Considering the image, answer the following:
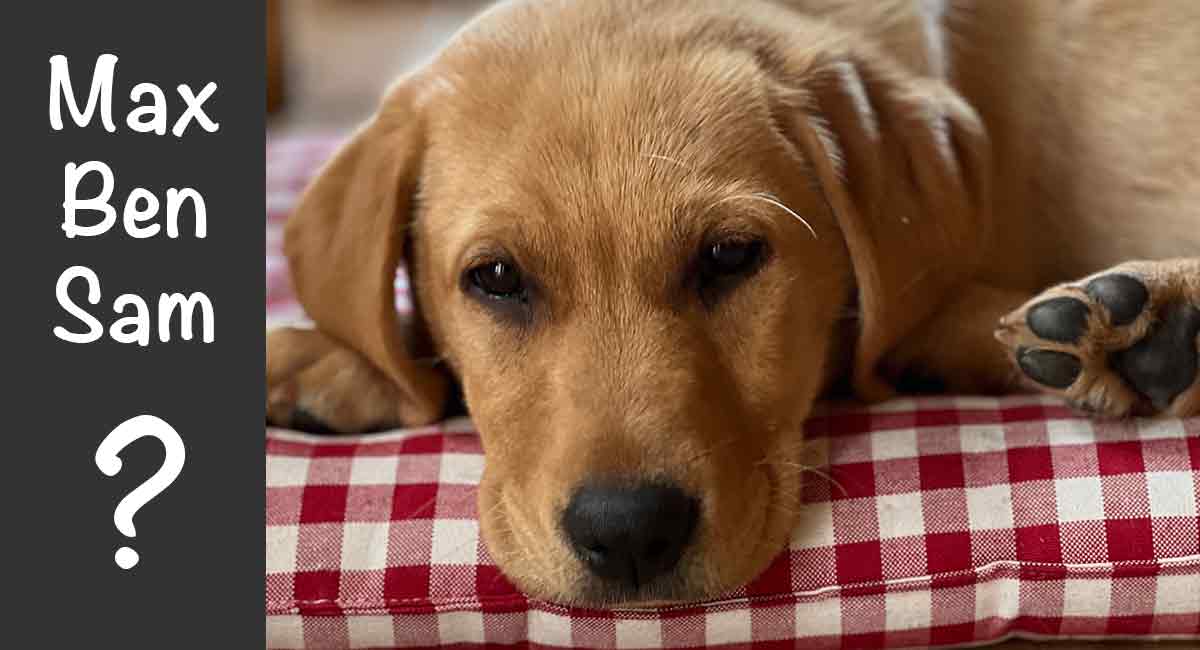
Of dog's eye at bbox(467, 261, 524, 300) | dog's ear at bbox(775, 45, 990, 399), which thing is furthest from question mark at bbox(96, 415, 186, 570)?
dog's ear at bbox(775, 45, 990, 399)

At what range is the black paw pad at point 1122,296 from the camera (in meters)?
2.04

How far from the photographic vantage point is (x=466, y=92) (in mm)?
2334

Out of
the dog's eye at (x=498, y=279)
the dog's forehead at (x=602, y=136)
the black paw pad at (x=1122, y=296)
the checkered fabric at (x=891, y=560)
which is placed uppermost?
the dog's forehead at (x=602, y=136)

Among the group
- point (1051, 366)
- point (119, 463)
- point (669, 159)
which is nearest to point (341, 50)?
point (119, 463)

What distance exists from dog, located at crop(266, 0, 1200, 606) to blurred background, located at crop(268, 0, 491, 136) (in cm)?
349

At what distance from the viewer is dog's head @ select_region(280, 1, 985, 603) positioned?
1.96m

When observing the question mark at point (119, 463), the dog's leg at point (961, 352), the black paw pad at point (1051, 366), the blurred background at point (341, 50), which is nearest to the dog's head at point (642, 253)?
the dog's leg at point (961, 352)

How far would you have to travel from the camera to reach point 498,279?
86.9 inches

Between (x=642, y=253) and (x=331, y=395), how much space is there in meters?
0.76

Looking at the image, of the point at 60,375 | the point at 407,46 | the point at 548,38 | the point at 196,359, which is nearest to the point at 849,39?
the point at 548,38

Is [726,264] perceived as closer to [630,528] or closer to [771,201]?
[771,201]

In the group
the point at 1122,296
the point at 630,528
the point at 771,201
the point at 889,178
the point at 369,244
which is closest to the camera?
the point at 630,528

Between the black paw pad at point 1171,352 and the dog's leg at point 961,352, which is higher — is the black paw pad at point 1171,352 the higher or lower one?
the higher one

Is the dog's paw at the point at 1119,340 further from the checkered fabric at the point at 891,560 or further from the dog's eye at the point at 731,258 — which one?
the dog's eye at the point at 731,258
